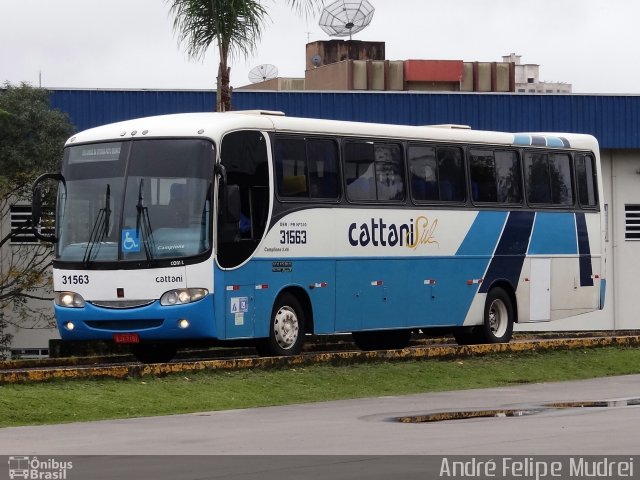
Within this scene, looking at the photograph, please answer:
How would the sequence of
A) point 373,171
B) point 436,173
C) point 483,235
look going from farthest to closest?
point 483,235
point 436,173
point 373,171

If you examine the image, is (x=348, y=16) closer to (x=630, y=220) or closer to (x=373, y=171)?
(x=630, y=220)

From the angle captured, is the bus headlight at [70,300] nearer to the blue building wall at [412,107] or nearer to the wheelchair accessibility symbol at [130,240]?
the wheelchair accessibility symbol at [130,240]

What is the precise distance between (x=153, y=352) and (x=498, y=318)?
21.5 feet

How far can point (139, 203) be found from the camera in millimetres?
20203

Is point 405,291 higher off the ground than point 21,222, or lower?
lower

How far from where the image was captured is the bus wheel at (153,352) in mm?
22359

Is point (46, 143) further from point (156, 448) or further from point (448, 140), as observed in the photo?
point (156, 448)

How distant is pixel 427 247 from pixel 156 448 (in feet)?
39.9

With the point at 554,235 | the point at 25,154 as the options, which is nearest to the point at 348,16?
the point at 25,154

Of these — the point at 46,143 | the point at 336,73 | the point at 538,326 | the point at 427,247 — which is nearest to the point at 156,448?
the point at 427,247

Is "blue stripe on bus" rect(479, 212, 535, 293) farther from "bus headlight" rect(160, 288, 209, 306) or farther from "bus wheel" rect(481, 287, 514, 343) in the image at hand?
"bus headlight" rect(160, 288, 209, 306)

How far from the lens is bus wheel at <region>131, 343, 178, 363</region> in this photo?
2236 cm

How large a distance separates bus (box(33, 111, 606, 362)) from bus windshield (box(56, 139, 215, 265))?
0.07ft

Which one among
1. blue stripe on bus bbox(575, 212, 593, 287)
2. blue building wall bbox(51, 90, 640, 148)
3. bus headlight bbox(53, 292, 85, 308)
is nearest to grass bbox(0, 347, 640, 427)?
bus headlight bbox(53, 292, 85, 308)
